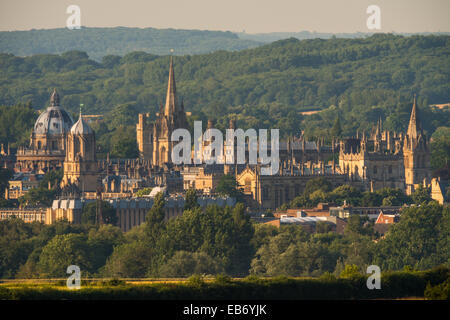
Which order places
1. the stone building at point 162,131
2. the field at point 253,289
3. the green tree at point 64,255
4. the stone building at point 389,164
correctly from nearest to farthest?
1. the field at point 253,289
2. the green tree at point 64,255
3. the stone building at point 389,164
4. the stone building at point 162,131

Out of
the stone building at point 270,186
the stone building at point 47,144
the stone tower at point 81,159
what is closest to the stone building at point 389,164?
the stone building at point 270,186

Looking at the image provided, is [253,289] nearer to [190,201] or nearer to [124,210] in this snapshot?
[190,201]

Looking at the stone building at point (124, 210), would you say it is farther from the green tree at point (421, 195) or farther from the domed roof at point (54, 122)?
the domed roof at point (54, 122)

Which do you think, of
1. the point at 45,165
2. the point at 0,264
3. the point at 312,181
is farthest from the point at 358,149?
the point at 0,264

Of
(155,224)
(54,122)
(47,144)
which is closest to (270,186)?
(155,224)

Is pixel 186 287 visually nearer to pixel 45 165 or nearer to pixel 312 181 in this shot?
pixel 312 181
